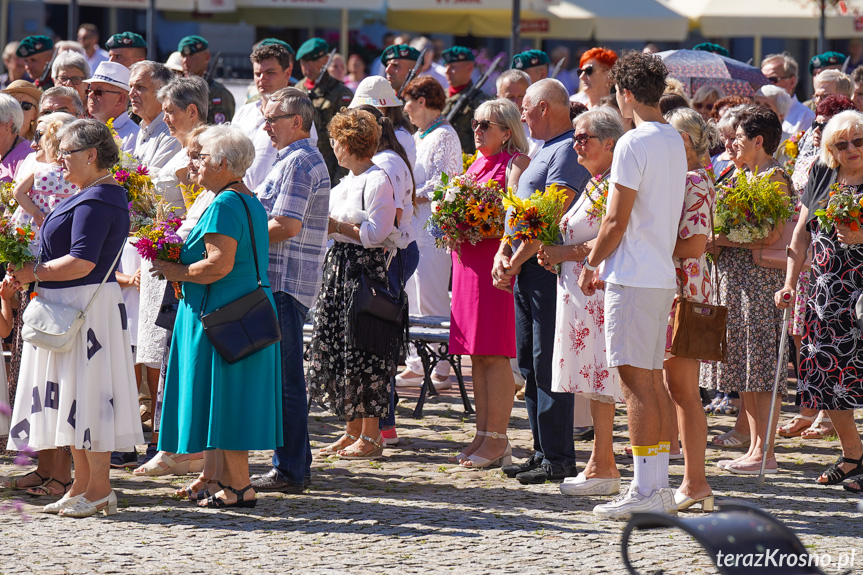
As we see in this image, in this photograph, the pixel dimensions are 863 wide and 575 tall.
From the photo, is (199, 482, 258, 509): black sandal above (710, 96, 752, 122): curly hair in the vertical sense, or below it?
below

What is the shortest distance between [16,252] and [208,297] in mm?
1000

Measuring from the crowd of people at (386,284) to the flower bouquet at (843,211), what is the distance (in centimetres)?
18

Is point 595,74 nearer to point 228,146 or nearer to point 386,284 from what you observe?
point 386,284

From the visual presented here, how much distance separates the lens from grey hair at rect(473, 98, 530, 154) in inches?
277

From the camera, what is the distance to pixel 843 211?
255 inches

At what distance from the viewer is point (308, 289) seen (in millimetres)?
6457

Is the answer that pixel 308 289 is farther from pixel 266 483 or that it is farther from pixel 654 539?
pixel 654 539

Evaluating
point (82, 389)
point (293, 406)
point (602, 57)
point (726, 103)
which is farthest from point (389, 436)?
point (602, 57)

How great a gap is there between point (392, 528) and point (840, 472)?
265 centimetres

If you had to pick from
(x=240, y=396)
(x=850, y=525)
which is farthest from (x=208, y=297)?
(x=850, y=525)

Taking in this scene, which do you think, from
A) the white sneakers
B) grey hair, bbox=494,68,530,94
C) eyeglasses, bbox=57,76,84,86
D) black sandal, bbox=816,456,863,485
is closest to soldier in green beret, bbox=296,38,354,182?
grey hair, bbox=494,68,530,94

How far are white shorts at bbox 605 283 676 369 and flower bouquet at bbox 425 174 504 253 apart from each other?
1.36 meters

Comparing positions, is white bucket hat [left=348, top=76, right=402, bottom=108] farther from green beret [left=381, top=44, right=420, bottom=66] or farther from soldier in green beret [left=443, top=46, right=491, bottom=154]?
green beret [left=381, top=44, right=420, bottom=66]

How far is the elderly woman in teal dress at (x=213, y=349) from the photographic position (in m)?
5.76
